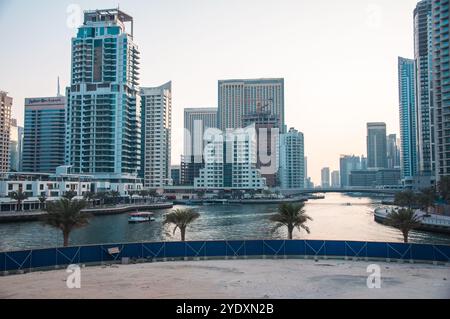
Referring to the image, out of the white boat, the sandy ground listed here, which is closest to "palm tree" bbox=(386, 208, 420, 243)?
the sandy ground

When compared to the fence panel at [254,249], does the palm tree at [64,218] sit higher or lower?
higher

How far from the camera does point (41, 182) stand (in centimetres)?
13300

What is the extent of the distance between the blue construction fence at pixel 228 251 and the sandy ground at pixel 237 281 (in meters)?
1.69

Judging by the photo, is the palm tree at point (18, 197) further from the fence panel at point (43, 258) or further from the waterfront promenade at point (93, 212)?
the fence panel at point (43, 258)

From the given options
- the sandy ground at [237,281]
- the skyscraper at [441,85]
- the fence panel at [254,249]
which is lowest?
the sandy ground at [237,281]

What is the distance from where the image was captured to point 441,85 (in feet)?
504

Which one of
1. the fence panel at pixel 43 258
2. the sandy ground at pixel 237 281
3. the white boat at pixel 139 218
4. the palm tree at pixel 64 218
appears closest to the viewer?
the sandy ground at pixel 237 281

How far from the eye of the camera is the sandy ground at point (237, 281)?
27688 millimetres

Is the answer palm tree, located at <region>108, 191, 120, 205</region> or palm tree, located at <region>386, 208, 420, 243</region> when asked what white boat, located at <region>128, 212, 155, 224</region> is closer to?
palm tree, located at <region>108, 191, 120, 205</region>

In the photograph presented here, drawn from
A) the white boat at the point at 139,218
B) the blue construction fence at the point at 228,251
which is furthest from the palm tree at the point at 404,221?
the white boat at the point at 139,218

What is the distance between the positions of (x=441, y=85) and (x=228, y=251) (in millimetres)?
141342

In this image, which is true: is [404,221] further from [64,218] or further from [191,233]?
[191,233]

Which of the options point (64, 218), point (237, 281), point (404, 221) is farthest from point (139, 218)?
point (237, 281)
